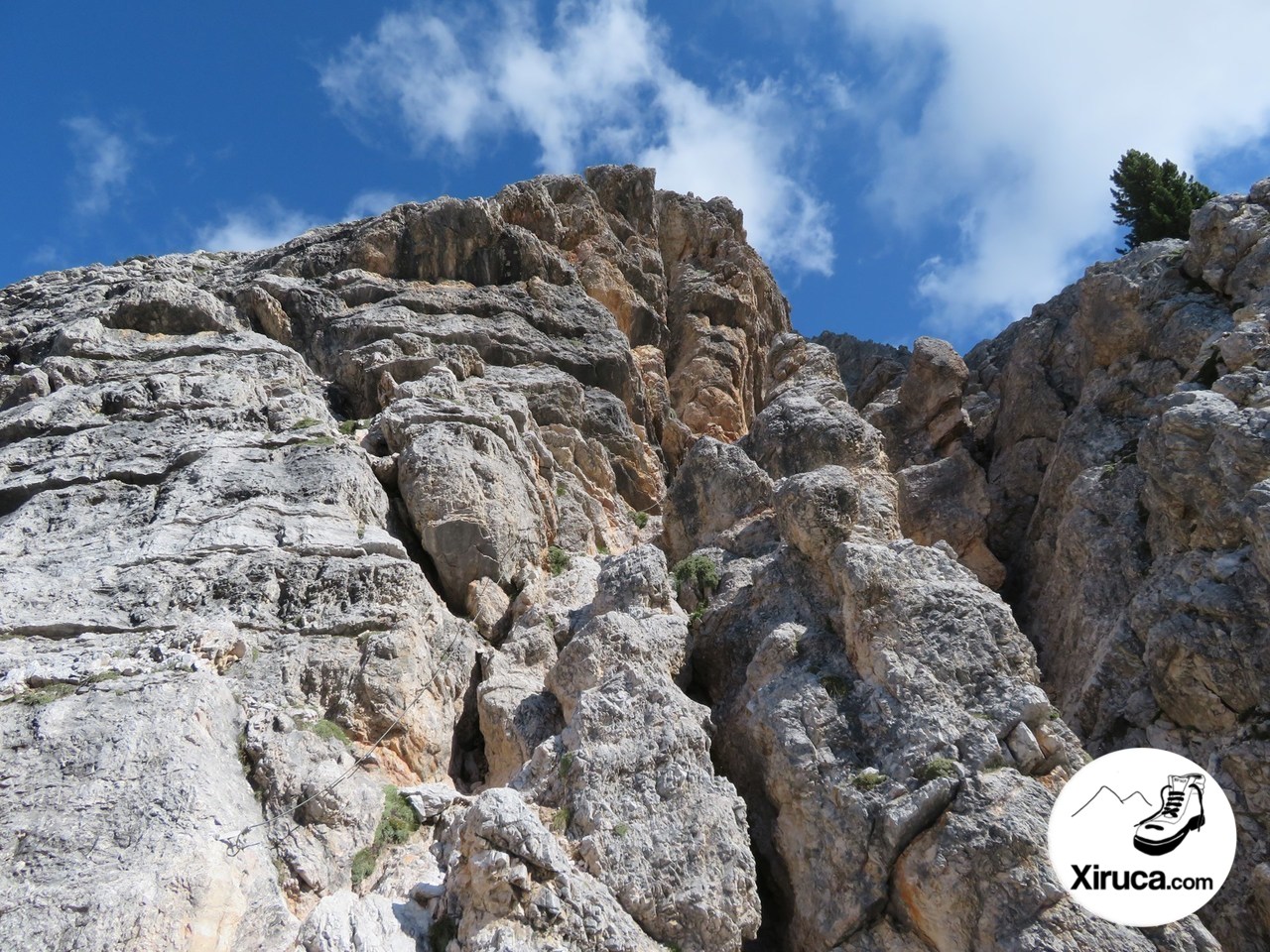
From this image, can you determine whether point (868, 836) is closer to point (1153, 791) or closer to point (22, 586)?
point (1153, 791)

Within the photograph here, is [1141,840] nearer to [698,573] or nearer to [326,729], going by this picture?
[698,573]

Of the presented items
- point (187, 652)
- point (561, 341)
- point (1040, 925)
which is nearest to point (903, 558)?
point (1040, 925)

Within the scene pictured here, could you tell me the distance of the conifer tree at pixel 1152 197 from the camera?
1625 inches

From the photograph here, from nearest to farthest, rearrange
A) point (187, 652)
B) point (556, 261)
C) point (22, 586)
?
point (187, 652) → point (22, 586) → point (556, 261)

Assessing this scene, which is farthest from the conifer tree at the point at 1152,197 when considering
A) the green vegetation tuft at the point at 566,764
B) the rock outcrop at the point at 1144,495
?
the green vegetation tuft at the point at 566,764

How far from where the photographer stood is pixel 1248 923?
15484mm

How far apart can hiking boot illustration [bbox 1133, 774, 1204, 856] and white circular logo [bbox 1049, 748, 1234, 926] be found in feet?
0.04

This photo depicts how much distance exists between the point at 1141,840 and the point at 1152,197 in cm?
3751

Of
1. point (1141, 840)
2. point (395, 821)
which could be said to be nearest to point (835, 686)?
point (1141, 840)

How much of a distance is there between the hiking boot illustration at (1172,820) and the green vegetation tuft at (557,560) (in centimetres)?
1429

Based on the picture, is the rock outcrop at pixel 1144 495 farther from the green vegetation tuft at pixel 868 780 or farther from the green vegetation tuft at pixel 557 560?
the green vegetation tuft at pixel 557 560

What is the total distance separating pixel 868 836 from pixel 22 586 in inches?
587

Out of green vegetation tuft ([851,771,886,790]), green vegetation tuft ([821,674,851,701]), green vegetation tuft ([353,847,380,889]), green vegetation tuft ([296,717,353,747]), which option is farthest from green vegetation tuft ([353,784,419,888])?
green vegetation tuft ([821,674,851,701])

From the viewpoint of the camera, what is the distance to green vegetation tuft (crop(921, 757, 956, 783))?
14.7 metres
